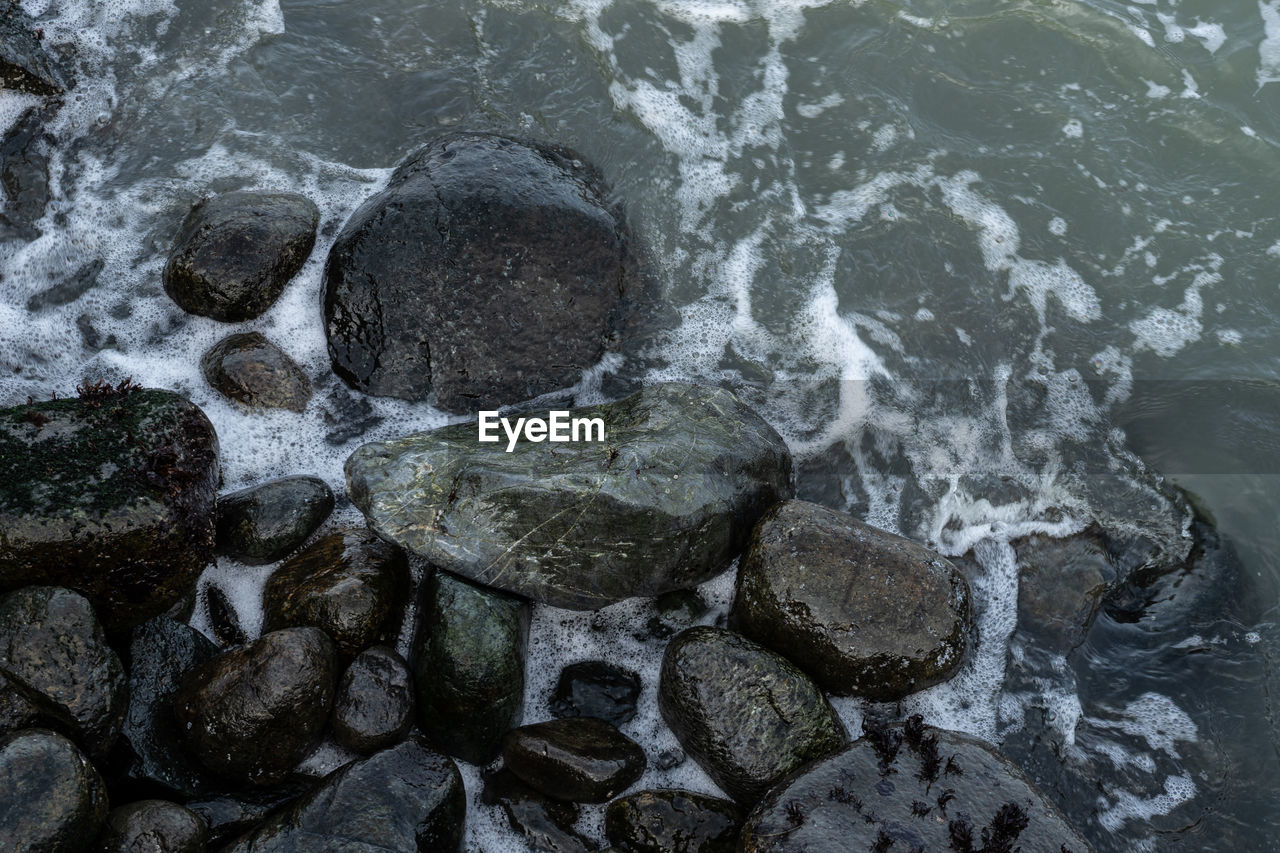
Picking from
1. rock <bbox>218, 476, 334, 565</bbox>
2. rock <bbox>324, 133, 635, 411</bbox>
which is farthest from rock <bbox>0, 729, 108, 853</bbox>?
rock <bbox>324, 133, 635, 411</bbox>

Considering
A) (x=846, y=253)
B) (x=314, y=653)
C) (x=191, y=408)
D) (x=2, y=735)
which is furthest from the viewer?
(x=846, y=253)

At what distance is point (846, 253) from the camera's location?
6918 mm

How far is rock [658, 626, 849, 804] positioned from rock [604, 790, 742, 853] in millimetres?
222

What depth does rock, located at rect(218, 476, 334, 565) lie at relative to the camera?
5.05 meters

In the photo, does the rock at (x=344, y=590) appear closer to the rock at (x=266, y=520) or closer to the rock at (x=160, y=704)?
the rock at (x=266, y=520)

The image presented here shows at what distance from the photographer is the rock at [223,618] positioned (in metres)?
4.93

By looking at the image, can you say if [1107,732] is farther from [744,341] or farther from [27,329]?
[27,329]

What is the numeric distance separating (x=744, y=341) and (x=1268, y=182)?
4.94 metres

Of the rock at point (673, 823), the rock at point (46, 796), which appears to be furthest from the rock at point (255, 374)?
the rock at point (673, 823)

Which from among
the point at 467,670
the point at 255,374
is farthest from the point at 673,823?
the point at 255,374

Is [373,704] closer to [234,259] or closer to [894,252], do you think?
[234,259]

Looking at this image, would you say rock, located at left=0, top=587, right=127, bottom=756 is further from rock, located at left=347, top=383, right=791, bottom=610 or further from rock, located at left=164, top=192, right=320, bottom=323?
rock, located at left=164, top=192, right=320, bottom=323

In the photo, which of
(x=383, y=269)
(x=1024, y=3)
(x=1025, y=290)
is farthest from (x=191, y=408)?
(x=1024, y=3)

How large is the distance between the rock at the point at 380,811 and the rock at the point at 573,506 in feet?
3.30
